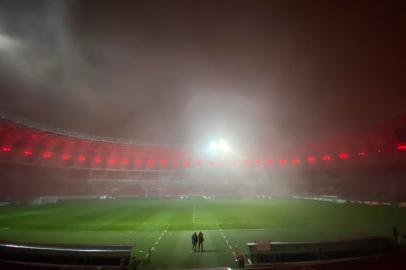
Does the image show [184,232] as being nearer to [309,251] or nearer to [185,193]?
[309,251]

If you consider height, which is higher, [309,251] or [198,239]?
[198,239]

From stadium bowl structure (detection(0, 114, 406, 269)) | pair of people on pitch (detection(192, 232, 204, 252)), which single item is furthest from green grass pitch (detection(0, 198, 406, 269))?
pair of people on pitch (detection(192, 232, 204, 252))

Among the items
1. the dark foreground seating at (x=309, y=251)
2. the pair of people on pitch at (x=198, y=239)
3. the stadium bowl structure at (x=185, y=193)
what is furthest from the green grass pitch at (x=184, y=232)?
the dark foreground seating at (x=309, y=251)

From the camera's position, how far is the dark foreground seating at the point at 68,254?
1353 centimetres

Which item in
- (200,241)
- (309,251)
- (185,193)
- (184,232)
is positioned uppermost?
(185,193)

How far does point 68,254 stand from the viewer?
13570mm

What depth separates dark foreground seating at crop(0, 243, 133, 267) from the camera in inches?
533

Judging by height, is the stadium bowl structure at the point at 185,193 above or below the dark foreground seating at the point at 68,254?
above

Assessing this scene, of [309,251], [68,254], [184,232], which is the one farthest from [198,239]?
[68,254]

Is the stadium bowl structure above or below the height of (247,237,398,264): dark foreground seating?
above

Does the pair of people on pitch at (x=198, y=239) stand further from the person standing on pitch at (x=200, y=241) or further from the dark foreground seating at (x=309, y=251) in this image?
→ the dark foreground seating at (x=309, y=251)

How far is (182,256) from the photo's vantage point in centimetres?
1630

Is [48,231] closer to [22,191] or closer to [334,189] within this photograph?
[22,191]

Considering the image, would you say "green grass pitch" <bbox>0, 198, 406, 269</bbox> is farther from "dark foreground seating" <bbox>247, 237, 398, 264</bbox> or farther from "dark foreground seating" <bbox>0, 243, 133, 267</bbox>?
"dark foreground seating" <bbox>0, 243, 133, 267</bbox>
